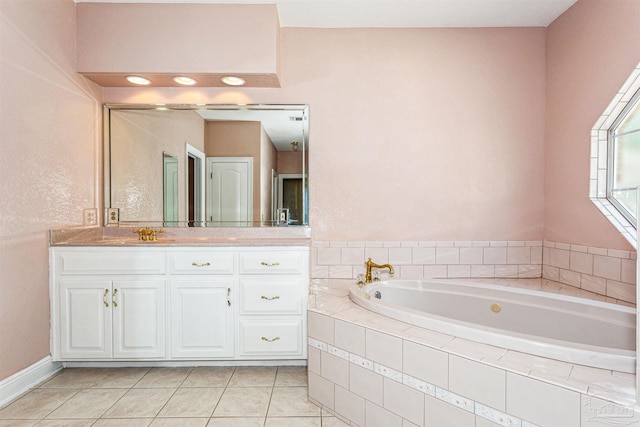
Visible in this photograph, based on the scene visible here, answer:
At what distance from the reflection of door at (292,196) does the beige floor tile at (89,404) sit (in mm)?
1516

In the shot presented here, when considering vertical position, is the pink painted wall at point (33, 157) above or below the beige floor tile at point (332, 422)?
above

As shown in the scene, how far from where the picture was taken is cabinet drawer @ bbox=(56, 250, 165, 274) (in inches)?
87.9

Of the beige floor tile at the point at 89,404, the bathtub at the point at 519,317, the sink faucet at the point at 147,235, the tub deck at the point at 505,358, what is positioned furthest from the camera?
the sink faucet at the point at 147,235

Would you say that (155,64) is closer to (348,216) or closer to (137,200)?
(137,200)

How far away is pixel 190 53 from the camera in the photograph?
238 centimetres

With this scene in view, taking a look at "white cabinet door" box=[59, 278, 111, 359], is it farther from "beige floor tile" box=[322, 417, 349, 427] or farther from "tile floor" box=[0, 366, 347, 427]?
"beige floor tile" box=[322, 417, 349, 427]

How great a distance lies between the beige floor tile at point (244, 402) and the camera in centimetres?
183

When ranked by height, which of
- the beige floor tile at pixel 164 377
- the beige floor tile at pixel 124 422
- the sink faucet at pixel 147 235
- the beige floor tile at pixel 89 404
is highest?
the sink faucet at pixel 147 235

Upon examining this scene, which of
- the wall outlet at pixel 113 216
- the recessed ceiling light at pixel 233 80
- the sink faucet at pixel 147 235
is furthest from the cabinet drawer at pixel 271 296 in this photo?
the recessed ceiling light at pixel 233 80

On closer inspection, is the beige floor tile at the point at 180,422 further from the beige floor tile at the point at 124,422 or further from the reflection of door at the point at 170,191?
the reflection of door at the point at 170,191

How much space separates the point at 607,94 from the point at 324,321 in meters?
2.10

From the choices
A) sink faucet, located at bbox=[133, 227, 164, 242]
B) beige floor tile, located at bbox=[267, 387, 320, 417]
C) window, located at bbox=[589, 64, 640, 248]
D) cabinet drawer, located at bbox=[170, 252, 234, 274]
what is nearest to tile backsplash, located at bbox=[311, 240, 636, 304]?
window, located at bbox=[589, 64, 640, 248]

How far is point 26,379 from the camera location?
204 cm

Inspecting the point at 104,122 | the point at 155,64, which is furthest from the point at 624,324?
the point at 104,122
